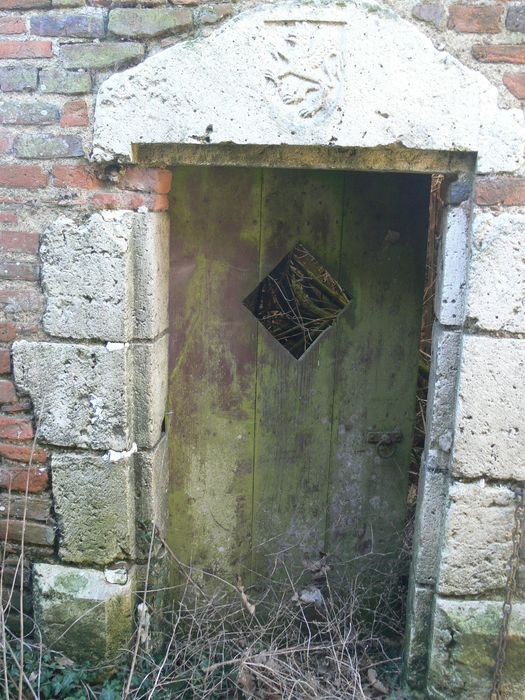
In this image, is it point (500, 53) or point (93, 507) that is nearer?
point (500, 53)

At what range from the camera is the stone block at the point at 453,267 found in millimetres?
2357

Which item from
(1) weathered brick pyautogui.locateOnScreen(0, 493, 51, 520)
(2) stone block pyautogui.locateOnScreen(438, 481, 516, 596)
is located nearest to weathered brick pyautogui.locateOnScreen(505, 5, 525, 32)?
(2) stone block pyautogui.locateOnScreen(438, 481, 516, 596)

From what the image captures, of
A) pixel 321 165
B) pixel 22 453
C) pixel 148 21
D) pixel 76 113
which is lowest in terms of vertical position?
pixel 22 453

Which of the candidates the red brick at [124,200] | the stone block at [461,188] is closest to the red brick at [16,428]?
the red brick at [124,200]

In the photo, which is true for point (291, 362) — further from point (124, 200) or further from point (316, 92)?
point (316, 92)

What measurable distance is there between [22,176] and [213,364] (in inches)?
45.5

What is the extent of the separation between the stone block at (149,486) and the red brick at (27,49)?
1585mm

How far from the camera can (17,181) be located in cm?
243

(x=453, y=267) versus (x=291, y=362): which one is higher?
(x=453, y=267)

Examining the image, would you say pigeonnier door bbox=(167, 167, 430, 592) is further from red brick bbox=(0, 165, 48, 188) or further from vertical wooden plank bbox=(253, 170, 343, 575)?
red brick bbox=(0, 165, 48, 188)

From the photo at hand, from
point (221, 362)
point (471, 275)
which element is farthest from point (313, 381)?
point (471, 275)

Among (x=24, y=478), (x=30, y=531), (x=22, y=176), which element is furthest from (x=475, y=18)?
(x=30, y=531)

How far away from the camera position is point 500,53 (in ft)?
7.16

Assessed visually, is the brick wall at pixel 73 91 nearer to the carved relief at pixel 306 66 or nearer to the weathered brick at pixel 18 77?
the weathered brick at pixel 18 77
